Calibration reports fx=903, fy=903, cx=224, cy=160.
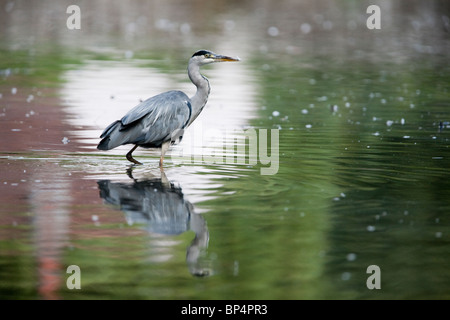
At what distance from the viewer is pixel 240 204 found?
8906mm

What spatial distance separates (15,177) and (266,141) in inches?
165

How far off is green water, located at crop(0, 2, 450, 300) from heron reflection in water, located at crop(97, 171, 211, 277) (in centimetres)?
2

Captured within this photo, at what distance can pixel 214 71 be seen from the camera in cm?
2255

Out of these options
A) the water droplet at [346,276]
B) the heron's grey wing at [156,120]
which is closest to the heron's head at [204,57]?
the heron's grey wing at [156,120]

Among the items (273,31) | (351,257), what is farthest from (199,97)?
(273,31)

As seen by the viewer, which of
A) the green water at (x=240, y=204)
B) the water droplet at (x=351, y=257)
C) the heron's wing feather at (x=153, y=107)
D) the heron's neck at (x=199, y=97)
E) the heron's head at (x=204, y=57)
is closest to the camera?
the green water at (x=240, y=204)

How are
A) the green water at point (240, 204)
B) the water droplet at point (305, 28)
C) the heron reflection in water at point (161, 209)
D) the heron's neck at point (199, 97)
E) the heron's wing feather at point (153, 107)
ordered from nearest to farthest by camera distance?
the green water at point (240, 204), the heron reflection in water at point (161, 209), the heron's wing feather at point (153, 107), the heron's neck at point (199, 97), the water droplet at point (305, 28)

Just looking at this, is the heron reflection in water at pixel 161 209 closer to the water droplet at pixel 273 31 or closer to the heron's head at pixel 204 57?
the heron's head at pixel 204 57

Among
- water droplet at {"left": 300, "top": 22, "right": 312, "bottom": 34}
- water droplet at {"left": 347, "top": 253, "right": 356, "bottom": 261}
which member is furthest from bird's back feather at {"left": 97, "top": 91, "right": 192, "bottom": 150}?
water droplet at {"left": 300, "top": 22, "right": 312, "bottom": 34}

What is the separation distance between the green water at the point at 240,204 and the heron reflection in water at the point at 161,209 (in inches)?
0.8

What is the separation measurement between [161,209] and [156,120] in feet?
7.93

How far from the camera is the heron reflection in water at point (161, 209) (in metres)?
7.36

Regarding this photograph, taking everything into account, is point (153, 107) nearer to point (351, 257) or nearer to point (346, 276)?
point (351, 257)

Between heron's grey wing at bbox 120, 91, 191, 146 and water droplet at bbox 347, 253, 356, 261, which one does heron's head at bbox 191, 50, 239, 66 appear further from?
water droplet at bbox 347, 253, 356, 261
